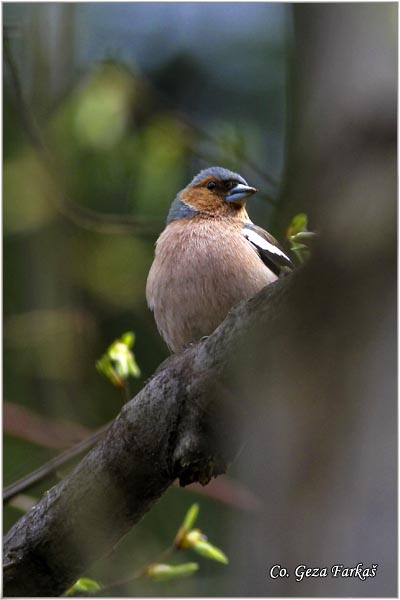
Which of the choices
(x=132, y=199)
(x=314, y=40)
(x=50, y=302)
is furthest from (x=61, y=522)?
(x=132, y=199)

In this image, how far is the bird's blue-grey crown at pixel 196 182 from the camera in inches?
209

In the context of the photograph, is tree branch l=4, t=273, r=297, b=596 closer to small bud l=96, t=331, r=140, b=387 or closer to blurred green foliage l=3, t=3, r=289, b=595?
small bud l=96, t=331, r=140, b=387

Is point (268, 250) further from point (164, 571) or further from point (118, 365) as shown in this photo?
point (164, 571)

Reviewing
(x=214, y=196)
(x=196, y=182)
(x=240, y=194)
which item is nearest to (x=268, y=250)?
(x=240, y=194)

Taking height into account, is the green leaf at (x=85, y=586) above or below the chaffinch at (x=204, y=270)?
below

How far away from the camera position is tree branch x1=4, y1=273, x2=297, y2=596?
9.57 feet

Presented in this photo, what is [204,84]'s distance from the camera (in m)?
7.07

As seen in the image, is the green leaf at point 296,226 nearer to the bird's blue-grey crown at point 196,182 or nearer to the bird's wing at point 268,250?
the bird's wing at point 268,250

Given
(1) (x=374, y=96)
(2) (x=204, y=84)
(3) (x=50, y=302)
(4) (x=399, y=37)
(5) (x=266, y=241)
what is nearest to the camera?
(1) (x=374, y=96)

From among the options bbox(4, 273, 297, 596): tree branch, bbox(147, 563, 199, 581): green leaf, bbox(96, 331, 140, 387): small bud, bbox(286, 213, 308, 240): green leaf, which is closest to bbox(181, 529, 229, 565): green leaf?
bbox(147, 563, 199, 581): green leaf

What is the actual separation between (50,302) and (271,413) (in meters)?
4.62

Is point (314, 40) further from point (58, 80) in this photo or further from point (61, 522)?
point (58, 80)

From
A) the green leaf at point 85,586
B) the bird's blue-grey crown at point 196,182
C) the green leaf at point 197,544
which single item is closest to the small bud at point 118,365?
the green leaf at point 197,544

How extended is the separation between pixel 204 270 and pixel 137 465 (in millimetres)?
1465
